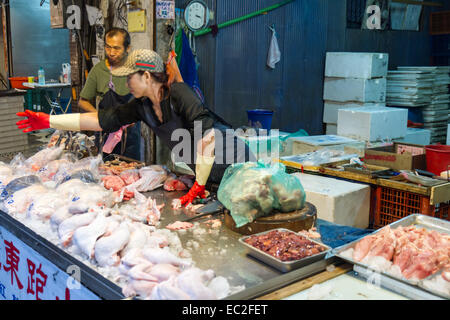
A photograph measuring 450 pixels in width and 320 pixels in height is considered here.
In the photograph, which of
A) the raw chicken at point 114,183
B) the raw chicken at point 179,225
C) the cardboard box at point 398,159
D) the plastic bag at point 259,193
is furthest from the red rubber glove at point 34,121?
the cardboard box at point 398,159

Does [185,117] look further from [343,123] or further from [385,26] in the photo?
[385,26]

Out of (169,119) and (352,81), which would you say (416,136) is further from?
(169,119)

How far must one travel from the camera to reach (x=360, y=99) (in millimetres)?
8156

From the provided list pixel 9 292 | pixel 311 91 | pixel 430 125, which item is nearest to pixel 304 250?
pixel 9 292

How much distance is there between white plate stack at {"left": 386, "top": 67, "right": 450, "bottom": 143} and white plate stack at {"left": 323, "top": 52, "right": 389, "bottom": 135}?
2.77 feet

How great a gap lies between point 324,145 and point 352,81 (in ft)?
11.2

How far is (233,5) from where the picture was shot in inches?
288

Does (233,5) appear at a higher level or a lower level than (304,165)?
higher

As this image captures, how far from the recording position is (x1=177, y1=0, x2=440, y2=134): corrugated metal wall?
24.1ft

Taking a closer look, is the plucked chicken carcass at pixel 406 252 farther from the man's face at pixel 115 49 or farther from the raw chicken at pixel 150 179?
the man's face at pixel 115 49

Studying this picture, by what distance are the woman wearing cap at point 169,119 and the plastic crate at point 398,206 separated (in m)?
1.32

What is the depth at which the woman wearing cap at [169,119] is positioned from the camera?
3.04 meters

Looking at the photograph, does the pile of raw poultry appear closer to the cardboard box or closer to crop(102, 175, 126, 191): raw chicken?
crop(102, 175, 126, 191): raw chicken

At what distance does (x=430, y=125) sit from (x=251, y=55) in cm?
442
